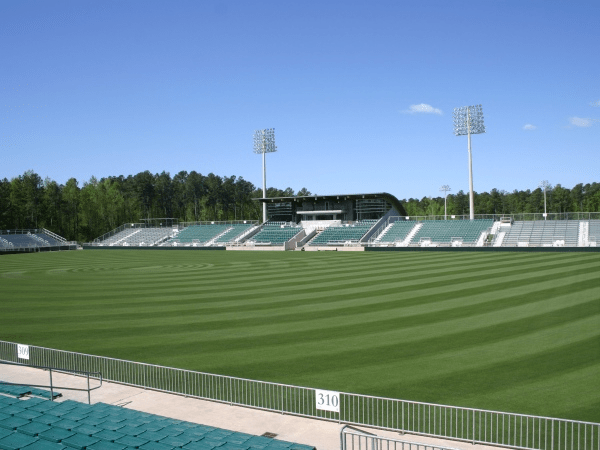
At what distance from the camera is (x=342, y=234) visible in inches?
2928

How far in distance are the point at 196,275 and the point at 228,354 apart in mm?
23519

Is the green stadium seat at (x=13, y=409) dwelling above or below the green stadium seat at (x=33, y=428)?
below

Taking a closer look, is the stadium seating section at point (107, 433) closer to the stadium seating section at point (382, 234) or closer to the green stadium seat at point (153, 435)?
the green stadium seat at point (153, 435)

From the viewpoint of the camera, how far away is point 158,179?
450 ft

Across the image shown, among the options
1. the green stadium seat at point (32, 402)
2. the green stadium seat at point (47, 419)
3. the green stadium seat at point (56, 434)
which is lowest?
the green stadium seat at point (32, 402)

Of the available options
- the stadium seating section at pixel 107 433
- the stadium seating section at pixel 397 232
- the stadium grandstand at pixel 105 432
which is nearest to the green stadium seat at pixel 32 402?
the stadium grandstand at pixel 105 432

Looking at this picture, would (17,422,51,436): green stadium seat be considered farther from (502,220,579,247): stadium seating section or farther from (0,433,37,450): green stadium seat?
(502,220,579,247): stadium seating section

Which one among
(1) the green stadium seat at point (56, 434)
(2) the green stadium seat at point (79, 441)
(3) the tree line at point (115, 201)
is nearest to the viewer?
(2) the green stadium seat at point (79, 441)

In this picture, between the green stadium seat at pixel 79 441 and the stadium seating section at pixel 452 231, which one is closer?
the green stadium seat at pixel 79 441

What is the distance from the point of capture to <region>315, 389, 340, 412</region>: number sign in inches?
410

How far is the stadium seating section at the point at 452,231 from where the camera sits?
65.0 metres

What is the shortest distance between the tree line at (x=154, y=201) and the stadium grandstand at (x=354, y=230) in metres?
10.7

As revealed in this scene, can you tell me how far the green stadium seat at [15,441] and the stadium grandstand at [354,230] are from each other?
56.4 meters

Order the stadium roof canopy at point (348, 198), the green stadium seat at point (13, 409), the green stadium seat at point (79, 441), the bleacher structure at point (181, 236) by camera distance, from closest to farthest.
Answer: the green stadium seat at point (79, 441) < the green stadium seat at point (13, 409) < the stadium roof canopy at point (348, 198) < the bleacher structure at point (181, 236)
